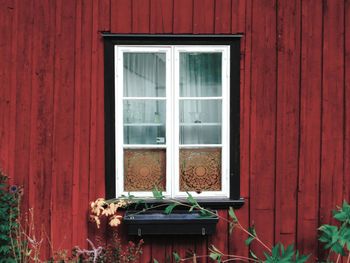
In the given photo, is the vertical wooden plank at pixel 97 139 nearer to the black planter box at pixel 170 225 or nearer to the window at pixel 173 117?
the window at pixel 173 117

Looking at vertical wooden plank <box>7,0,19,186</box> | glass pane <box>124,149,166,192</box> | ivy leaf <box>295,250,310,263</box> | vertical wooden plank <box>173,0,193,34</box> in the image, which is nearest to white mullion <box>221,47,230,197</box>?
vertical wooden plank <box>173,0,193,34</box>

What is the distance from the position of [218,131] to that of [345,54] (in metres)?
1.45

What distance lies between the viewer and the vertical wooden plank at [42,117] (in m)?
5.00

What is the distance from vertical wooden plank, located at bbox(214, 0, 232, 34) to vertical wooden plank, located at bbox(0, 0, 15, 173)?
1.97 m

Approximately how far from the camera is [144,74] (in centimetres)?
513

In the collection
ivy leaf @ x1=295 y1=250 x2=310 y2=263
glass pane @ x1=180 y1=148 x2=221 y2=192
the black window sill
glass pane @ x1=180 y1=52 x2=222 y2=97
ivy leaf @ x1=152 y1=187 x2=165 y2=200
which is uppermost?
glass pane @ x1=180 y1=52 x2=222 y2=97

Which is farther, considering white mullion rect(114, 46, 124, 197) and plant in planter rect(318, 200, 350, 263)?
white mullion rect(114, 46, 124, 197)

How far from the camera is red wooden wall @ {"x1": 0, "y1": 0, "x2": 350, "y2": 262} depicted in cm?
500

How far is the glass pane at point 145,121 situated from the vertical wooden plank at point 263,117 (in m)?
0.90

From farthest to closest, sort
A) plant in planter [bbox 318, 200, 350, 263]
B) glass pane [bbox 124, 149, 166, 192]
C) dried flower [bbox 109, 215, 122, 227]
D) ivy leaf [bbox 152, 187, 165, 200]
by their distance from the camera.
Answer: glass pane [bbox 124, 149, 166, 192]
dried flower [bbox 109, 215, 122, 227]
ivy leaf [bbox 152, 187, 165, 200]
plant in planter [bbox 318, 200, 350, 263]

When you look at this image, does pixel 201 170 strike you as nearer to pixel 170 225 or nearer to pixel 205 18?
pixel 170 225

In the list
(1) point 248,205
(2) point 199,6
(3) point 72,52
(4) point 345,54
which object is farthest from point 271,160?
(3) point 72,52

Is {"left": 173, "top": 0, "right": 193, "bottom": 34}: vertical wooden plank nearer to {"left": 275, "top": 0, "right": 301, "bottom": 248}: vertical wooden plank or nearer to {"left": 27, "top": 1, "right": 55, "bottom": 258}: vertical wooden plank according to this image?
{"left": 275, "top": 0, "right": 301, "bottom": 248}: vertical wooden plank

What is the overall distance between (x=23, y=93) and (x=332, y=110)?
302 centimetres
